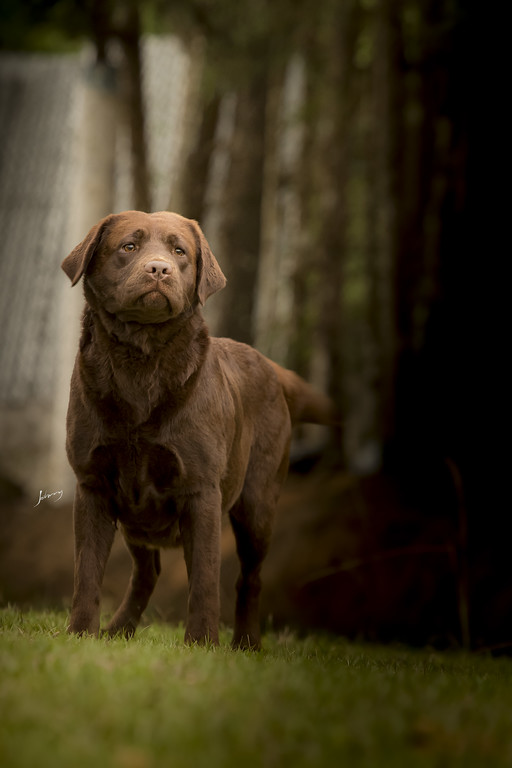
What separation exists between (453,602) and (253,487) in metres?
2.88

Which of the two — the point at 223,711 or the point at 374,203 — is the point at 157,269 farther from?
the point at 374,203

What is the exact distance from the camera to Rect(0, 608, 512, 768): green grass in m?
2.13

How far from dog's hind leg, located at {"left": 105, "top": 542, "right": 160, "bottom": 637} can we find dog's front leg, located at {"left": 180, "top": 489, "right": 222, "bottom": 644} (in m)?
0.63

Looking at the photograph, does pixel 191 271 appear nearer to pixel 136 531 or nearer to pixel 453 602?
pixel 136 531

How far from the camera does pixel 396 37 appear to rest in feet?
28.5

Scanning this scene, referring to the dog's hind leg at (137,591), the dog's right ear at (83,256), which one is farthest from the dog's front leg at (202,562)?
the dog's right ear at (83,256)

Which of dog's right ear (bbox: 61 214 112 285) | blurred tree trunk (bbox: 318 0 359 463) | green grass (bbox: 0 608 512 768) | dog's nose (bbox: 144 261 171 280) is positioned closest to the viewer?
green grass (bbox: 0 608 512 768)

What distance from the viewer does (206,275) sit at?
3.90m

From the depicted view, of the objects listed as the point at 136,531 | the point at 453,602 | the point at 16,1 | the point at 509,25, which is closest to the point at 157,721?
the point at 136,531

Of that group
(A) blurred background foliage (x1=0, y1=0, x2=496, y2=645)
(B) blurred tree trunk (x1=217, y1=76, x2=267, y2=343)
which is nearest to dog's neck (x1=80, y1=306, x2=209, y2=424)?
(A) blurred background foliage (x1=0, y1=0, x2=496, y2=645)

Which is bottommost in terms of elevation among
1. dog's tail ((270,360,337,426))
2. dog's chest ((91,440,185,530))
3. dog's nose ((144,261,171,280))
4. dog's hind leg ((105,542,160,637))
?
dog's hind leg ((105,542,160,637))

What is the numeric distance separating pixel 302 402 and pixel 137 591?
150 cm

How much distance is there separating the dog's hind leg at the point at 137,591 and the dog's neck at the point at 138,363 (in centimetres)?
98

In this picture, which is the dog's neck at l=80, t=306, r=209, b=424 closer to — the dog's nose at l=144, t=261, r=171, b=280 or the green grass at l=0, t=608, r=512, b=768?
the dog's nose at l=144, t=261, r=171, b=280
